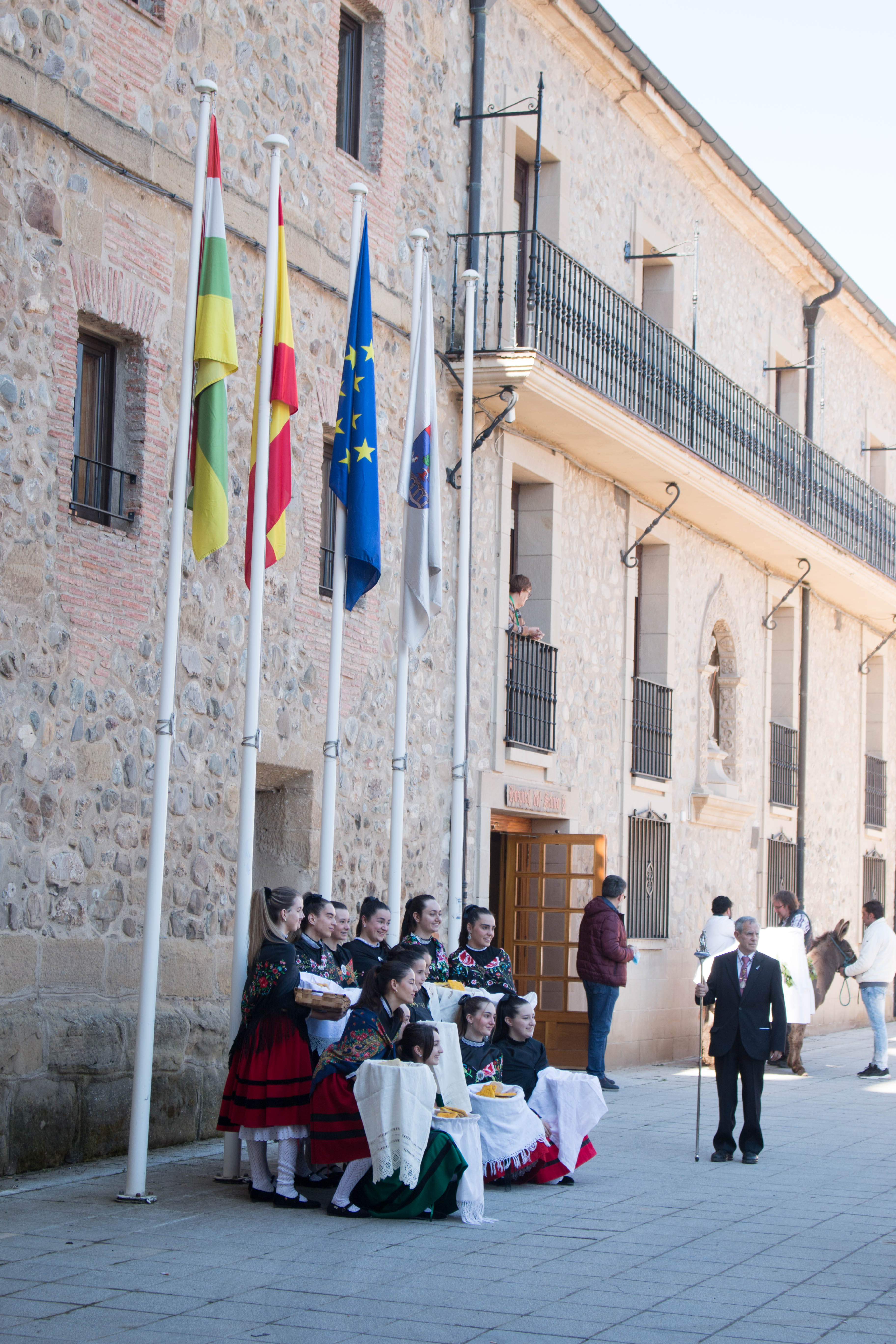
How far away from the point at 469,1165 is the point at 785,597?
1431cm

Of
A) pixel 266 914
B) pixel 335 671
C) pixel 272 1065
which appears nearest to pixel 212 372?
pixel 335 671

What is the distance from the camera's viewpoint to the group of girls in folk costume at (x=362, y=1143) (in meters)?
8.34

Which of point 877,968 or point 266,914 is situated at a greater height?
point 266,914

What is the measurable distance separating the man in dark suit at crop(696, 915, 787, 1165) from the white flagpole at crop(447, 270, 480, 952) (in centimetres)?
192

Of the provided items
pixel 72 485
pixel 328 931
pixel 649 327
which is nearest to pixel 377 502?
pixel 72 485

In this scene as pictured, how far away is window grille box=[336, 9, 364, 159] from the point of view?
13273mm

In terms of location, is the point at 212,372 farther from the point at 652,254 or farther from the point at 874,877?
the point at 874,877

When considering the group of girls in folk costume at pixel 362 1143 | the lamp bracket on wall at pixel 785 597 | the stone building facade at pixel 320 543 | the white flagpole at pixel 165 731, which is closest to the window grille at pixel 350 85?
the stone building facade at pixel 320 543

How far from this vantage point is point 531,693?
15469 mm

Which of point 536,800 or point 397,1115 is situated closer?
point 397,1115

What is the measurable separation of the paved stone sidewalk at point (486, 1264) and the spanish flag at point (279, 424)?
350cm

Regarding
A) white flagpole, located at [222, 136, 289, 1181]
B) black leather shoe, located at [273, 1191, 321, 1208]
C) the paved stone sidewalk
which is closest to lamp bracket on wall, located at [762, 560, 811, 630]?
the paved stone sidewalk

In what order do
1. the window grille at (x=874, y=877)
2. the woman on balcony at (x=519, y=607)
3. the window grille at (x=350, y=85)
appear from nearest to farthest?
the window grille at (x=350, y=85)
the woman on balcony at (x=519, y=607)
the window grille at (x=874, y=877)

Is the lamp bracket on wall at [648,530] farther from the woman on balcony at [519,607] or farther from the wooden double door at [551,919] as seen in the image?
the wooden double door at [551,919]
